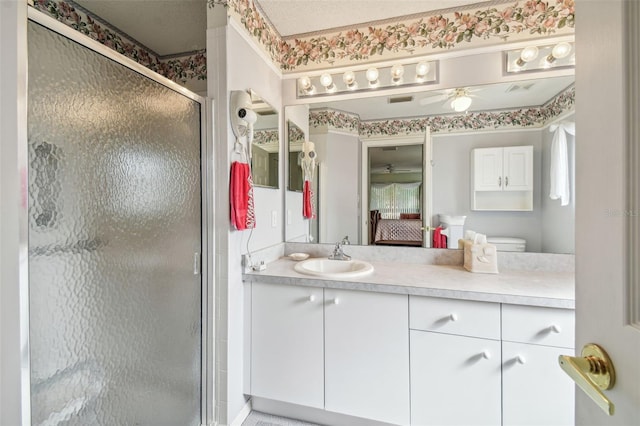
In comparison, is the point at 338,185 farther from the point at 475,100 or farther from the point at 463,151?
the point at 475,100

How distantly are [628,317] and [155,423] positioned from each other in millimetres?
1634

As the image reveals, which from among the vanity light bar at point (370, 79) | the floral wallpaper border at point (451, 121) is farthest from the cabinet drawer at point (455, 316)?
the vanity light bar at point (370, 79)

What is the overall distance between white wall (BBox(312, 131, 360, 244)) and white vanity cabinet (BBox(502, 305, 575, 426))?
104cm

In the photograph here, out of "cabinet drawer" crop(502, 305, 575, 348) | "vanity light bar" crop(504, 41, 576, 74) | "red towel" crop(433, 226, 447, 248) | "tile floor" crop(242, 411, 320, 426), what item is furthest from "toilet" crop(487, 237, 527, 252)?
"tile floor" crop(242, 411, 320, 426)

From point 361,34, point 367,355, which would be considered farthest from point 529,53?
point 367,355

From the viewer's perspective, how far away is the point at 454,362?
1.27m

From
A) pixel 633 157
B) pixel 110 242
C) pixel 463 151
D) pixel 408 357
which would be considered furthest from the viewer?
pixel 463 151

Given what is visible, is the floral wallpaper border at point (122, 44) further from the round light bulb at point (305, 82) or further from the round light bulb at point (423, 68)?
the round light bulb at point (423, 68)

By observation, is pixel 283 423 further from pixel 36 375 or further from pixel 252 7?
pixel 252 7

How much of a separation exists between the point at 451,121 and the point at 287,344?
5.66ft

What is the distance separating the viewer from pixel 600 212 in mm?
427

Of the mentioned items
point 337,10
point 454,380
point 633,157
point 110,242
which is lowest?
point 454,380

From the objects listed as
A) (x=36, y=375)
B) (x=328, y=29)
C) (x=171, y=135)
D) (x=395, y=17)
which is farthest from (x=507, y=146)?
(x=36, y=375)

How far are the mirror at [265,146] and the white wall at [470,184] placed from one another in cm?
111
